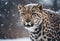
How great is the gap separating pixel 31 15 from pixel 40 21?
0.31ft

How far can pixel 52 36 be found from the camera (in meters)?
1.77

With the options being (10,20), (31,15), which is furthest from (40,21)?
(10,20)

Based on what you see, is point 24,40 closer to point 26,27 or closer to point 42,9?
point 26,27

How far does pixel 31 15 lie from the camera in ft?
5.71

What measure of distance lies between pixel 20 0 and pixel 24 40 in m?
0.37

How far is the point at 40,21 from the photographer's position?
1.74 meters

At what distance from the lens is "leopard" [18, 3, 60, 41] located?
1.73m

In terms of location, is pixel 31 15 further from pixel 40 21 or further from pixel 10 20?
pixel 10 20

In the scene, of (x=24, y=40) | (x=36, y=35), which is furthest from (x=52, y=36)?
(x=24, y=40)

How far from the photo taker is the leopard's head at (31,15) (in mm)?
1710

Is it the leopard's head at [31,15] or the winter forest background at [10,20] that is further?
the winter forest background at [10,20]

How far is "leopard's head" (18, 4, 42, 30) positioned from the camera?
1.71 meters

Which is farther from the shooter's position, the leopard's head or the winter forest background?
the winter forest background

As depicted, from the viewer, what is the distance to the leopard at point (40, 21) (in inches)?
68.1
